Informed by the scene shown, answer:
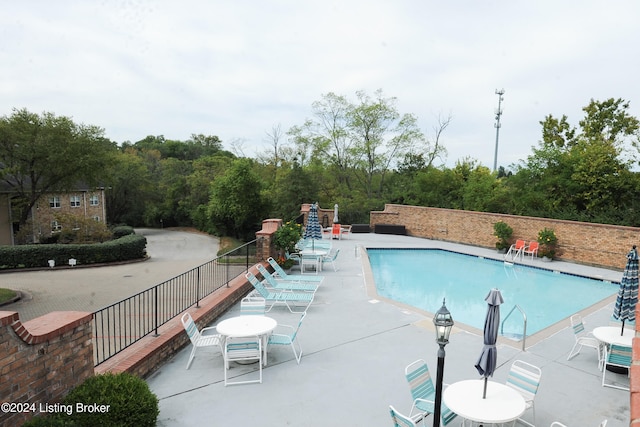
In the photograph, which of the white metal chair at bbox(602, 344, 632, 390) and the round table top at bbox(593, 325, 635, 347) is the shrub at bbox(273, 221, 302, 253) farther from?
the white metal chair at bbox(602, 344, 632, 390)

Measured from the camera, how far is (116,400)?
4.18 meters

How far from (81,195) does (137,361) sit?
3529cm

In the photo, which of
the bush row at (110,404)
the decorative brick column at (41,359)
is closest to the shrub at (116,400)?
the bush row at (110,404)

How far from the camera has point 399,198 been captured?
25.9 m

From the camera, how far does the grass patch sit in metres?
14.1

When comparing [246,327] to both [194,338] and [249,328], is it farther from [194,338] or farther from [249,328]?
[194,338]

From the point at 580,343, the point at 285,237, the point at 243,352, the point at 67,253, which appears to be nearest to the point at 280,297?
the point at 243,352

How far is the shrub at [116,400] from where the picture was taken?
13.3 ft

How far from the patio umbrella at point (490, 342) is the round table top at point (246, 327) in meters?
3.08

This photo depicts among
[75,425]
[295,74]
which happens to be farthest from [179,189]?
[75,425]

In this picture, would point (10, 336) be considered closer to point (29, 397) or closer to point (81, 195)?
point (29, 397)

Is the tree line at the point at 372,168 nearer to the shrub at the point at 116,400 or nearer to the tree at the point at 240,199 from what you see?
the tree at the point at 240,199

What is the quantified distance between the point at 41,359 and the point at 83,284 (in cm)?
1526

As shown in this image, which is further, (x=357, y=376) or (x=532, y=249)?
(x=532, y=249)
